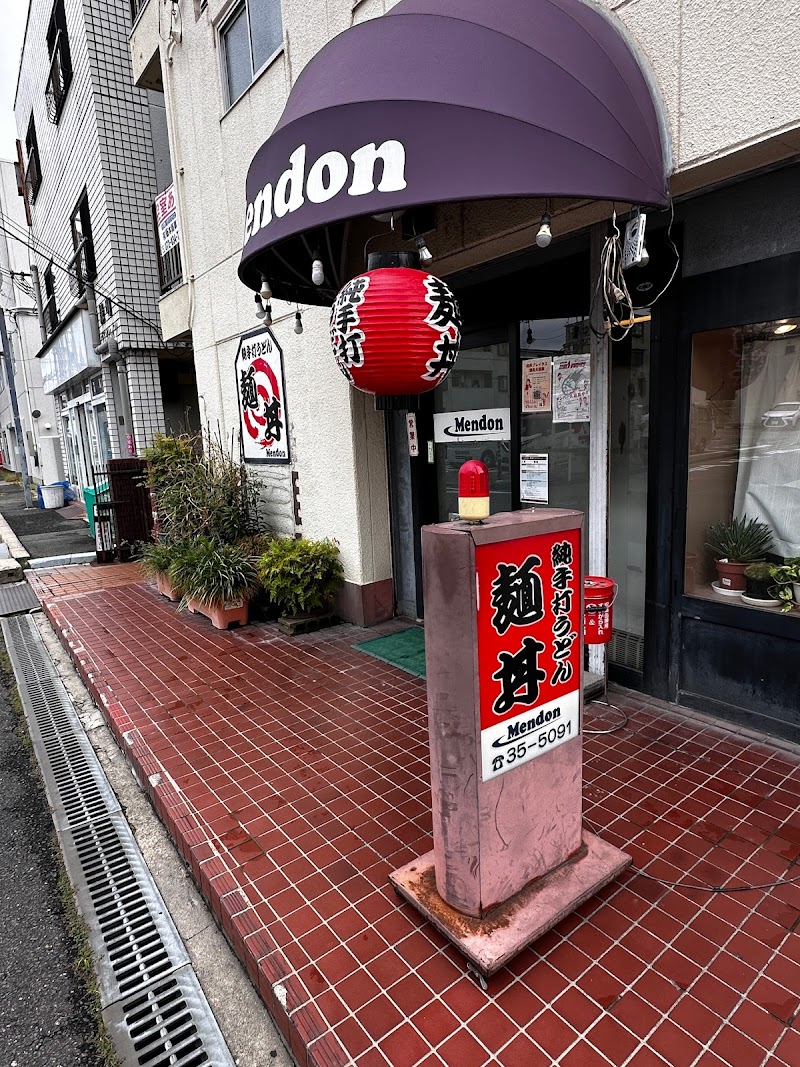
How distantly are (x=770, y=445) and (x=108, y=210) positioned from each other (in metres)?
11.7

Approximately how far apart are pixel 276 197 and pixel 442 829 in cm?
361

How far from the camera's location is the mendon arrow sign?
17.3 feet

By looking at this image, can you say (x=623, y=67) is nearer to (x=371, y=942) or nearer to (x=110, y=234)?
(x=371, y=942)

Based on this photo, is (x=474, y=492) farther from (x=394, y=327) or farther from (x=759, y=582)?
(x=759, y=582)

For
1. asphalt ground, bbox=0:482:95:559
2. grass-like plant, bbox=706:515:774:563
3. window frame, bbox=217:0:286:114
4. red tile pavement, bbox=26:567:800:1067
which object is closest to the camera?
red tile pavement, bbox=26:567:800:1067

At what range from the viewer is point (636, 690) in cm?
451

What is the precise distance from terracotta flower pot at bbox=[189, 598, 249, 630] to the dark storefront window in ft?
15.1

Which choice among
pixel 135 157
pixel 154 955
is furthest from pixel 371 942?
pixel 135 157

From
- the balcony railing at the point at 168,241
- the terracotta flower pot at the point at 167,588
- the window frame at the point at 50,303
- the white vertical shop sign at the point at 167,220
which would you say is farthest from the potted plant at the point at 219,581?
the window frame at the point at 50,303

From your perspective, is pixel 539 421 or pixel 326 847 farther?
pixel 539 421

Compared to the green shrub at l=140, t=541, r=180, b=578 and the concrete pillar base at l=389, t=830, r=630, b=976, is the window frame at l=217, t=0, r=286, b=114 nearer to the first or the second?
the green shrub at l=140, t=541, r=180, b=578

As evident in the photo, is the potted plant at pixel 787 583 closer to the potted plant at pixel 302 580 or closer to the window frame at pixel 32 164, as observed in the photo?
the potted plant at pixel 302 580

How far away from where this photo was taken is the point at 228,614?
6.60 meters

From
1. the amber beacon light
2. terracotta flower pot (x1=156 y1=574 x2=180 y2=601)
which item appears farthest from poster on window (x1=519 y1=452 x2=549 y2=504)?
terracotta flower pot (x1=156 y1=574 x2=180 y2=601)
